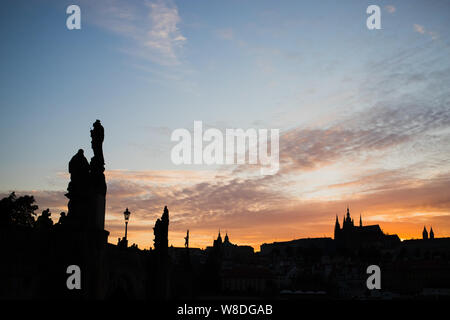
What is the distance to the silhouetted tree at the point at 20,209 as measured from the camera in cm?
5025

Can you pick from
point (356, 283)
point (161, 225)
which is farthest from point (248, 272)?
point (161, 225)

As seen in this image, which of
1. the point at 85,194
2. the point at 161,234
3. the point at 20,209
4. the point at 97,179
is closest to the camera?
the point at 85,194

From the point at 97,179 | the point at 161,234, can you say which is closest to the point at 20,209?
the point at 161,234

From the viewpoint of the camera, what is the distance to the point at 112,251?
26.6 m

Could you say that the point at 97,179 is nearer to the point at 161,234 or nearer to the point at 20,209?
the point at 161,234

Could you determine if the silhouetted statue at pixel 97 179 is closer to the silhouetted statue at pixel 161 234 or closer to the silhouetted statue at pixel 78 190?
the silhouetted statue at pixel 78 190

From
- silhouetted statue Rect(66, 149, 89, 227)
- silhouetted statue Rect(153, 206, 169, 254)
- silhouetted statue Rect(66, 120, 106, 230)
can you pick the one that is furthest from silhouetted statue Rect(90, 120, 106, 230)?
silhouetted statue Rect(153, 206, 169, 254)

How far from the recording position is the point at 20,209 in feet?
179

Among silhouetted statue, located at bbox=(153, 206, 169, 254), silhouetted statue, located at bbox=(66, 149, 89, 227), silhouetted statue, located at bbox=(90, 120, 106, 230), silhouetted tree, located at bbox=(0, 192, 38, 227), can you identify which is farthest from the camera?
silhouetted tree, located at bbox=(0, 192, 38, 227)

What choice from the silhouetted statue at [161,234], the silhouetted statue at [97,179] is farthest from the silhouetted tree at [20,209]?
the silhouetted statue at [97,179]

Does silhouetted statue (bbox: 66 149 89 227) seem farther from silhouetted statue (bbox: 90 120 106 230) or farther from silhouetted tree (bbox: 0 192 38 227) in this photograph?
silhouetted tree (bbox: 0 192 38 227)

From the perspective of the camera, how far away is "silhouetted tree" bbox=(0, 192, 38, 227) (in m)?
50.2

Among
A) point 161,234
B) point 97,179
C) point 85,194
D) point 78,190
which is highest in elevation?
point 97,179
